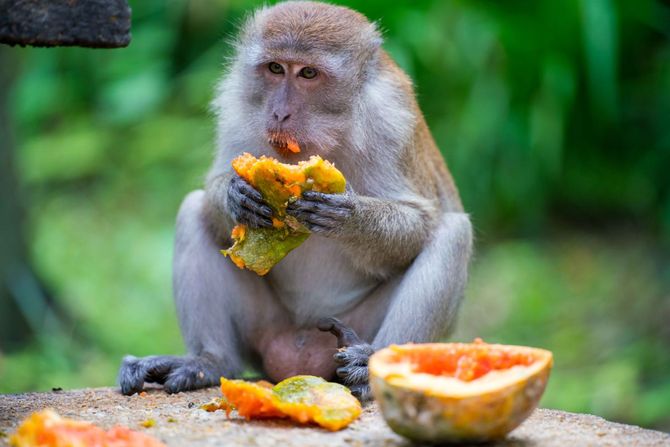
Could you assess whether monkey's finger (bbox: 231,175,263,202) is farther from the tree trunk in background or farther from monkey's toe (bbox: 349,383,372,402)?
the tree trunk in background

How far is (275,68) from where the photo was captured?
6.20 metres

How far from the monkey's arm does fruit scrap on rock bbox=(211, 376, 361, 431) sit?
3.53ft

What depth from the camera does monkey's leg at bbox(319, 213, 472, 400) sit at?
6008 millimetres

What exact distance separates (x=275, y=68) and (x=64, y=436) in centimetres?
298

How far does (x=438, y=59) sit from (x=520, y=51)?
99cm

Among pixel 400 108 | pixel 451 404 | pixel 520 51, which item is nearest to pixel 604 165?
pixel 520 51

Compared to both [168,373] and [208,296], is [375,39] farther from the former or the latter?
[168,373]

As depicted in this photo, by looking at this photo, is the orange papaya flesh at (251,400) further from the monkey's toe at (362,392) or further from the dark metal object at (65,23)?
the dark metal object at (65,23)

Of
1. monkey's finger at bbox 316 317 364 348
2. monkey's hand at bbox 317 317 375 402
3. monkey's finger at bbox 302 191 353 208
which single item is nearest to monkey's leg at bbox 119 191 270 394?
monkey's finger at bbox 316 317 364 348

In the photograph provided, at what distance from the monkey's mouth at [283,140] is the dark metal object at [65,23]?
142cm

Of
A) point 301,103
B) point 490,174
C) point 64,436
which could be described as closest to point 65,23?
point 64,436

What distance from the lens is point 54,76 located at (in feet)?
47.9

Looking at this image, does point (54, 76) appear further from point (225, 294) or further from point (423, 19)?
point (225, 294)

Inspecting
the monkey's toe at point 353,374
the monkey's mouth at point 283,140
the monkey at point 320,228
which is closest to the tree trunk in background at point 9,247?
the monkey at point 320,228
